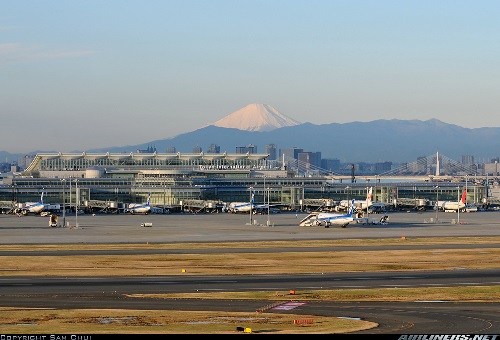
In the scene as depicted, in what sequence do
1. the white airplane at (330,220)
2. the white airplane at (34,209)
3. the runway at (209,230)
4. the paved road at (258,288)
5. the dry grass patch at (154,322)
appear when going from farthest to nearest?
the white airplane at (34,209) → the white airplane at (330,220) → the runway at (209,230) → the paved road at (258,288) → the dry grass patch at (154,322)

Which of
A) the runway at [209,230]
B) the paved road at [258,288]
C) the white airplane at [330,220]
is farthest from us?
the white airplane at [330,220]

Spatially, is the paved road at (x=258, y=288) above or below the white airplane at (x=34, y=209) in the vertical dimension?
below

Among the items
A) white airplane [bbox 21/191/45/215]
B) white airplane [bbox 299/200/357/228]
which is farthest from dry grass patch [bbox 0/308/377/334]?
white airplane [bbox 21/191/45/215]

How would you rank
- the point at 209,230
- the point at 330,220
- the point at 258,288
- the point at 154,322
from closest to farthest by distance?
1. the point at 154,322
2. the point at 258,288
3. the point at 209,230
4. the point at 330,220

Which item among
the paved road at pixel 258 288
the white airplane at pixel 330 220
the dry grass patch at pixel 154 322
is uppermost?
the white airplane at pixel 330 220

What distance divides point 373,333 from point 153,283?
27.2m

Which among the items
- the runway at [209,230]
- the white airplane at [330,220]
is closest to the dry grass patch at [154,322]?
the runway at [209,230]

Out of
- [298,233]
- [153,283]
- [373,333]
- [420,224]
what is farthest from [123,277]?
[420,224]

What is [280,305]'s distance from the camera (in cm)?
6009

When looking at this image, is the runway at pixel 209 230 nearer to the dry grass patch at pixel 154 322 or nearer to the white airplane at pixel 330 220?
the white airplane at pixel 330 220

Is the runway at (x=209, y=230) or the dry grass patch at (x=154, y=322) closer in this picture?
the dry grass patch at (x=154, y=322)

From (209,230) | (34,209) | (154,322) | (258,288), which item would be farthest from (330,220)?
(154,322)

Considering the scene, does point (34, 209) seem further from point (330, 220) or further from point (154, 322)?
point (154, 322)

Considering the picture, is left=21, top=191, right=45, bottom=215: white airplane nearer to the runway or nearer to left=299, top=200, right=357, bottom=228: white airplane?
the runway
